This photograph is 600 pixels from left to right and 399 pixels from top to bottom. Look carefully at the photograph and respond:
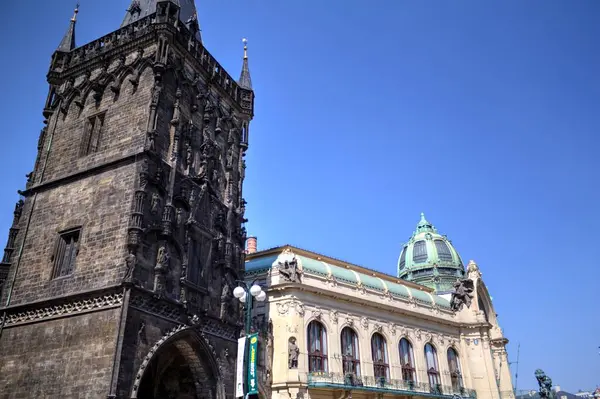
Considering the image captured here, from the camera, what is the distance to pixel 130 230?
817 inches

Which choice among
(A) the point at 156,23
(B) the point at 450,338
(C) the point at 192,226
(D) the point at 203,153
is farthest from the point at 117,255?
(B) the point at 450,338

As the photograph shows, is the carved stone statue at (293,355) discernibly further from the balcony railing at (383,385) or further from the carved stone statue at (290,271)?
the carved stone statue at (290,271)

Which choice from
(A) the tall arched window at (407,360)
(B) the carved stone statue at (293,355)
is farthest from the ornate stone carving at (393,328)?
(B) the carved stone statue at (293,355)

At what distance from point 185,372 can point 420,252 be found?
42.6 metres

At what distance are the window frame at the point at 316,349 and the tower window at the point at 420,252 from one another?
27019 mm

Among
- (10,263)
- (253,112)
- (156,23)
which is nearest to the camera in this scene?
(10,263)

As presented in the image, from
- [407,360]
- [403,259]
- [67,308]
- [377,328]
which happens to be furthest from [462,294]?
[67,308]

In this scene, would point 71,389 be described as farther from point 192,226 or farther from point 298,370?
point 298,370

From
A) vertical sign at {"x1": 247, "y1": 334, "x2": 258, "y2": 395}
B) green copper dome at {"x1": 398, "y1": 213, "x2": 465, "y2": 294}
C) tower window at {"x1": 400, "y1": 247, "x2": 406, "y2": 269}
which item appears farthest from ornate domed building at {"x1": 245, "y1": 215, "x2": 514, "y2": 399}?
vertical sign at {"x1": 247, "y1": 334, "x2": 258, "y2": 395}

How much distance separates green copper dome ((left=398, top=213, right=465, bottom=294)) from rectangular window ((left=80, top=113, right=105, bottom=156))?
1636 inches

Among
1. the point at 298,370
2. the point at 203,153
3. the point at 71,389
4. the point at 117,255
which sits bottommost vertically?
the point at 71,389

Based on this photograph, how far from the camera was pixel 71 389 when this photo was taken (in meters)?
18.9

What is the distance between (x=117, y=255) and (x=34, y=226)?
638 centimetres

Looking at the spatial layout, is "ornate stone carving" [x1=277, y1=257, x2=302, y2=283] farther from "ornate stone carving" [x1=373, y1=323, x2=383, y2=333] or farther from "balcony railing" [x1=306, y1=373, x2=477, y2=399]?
"ornate stone carving" [x1=373, y1=323, x2=383, y2=333]
